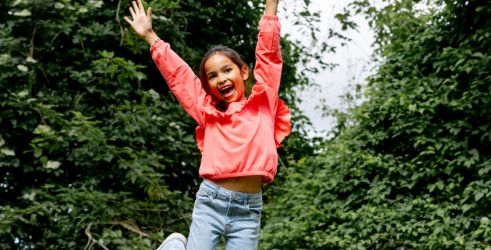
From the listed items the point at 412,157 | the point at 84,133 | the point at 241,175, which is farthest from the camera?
the point at 412,157

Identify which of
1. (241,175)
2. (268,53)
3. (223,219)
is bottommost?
(223,219)

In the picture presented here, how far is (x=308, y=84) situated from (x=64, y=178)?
3.84 metres

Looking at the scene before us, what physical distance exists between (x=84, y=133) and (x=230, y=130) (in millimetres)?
3325

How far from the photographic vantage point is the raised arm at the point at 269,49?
8.21 feet

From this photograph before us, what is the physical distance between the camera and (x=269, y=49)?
2514 mm

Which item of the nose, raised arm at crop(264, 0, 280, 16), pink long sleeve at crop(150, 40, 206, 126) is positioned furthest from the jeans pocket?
raised arm at crop(264, 0, 280, 16)

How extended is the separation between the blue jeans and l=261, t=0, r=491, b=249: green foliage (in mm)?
3283

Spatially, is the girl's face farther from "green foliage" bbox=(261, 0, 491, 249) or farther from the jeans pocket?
"green foliage" bbox=(261, 0, 491, 249)

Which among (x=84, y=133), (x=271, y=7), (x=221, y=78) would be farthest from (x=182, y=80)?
(x=84, y=133)

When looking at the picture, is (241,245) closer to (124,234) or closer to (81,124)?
(81,124)

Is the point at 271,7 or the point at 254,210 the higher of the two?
the point at 271,7

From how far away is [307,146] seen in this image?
9023 millimetres

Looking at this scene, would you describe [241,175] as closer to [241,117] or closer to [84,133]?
[241,117]

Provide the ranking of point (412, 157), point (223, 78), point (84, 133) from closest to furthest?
point (223, 78) → point (84, 133) → point (412, 157)
